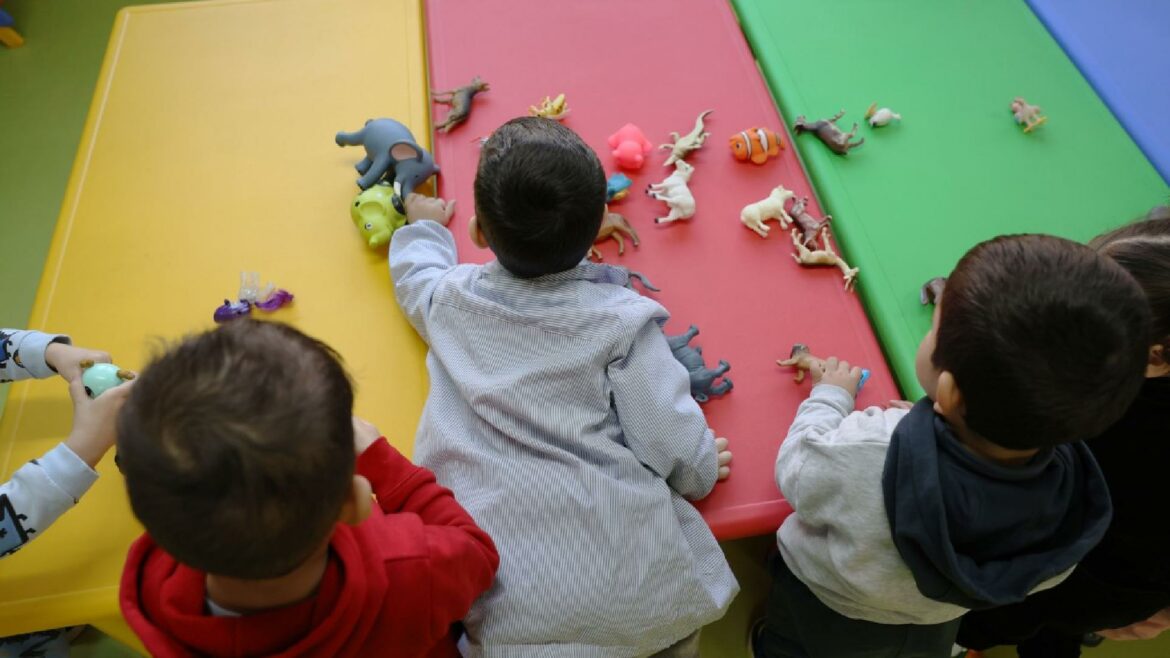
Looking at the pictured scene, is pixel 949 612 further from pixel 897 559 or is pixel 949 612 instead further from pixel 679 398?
pixel 679 398

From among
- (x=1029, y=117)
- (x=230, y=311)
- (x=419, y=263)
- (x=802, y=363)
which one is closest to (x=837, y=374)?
(x=802, y=363)

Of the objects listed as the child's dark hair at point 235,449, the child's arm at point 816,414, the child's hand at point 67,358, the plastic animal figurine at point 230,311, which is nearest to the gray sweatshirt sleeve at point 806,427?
the child's arm at point 816,414

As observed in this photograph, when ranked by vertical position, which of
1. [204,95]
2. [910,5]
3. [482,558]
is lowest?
[482,558]

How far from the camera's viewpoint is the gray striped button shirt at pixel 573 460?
875 millimetres

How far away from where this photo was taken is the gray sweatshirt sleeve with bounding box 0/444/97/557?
2.93 feet

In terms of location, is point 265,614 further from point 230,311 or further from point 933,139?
point 933,139

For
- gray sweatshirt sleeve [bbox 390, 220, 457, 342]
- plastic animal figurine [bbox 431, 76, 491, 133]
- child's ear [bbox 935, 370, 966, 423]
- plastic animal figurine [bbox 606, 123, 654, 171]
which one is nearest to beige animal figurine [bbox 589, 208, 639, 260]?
plastic animal figurine [bbox 606, 123, 654, 171]

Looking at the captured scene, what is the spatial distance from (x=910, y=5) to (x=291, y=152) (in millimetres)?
1335

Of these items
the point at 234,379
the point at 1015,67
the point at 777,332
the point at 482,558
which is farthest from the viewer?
the point at 1015,67

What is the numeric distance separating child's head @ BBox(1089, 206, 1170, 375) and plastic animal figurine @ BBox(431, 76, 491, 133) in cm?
101

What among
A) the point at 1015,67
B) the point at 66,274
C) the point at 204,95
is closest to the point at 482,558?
the point at 66,274

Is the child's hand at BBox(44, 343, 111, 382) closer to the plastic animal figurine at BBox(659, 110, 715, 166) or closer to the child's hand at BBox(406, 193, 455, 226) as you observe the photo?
the child's hand at BBox(406, 193, 455, 226)

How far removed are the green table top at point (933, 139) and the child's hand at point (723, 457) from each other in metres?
0.31

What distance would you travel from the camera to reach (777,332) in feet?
3.91
